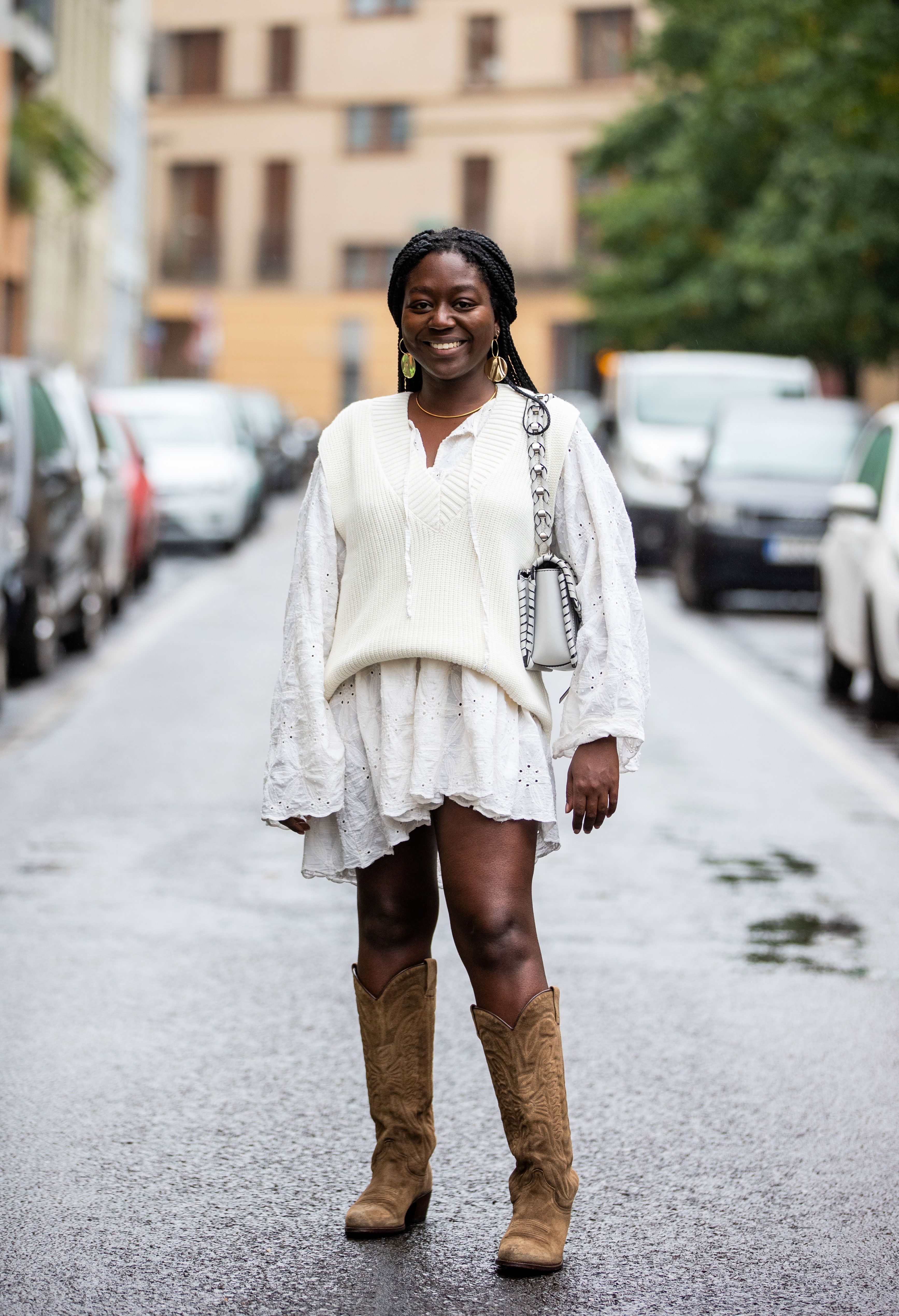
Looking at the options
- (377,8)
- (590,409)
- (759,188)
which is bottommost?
(590,409)

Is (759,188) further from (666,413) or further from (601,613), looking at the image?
(601,613)

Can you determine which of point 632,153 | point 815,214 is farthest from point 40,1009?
point 632,153

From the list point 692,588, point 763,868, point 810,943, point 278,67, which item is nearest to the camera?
point 810,943

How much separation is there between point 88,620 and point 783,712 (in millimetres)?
4796

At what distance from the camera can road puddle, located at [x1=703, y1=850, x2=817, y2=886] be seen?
801 cm

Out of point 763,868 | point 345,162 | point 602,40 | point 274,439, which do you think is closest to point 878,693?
point 763,868

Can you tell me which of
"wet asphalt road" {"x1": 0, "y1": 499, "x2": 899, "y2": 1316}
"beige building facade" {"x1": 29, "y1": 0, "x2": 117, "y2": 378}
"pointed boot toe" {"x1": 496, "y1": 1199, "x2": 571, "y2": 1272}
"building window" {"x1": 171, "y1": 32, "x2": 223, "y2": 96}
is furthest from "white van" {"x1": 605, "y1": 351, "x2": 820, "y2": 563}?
"building window" {"x1": 171, "y1": 32, "x2": 223, "y2": 96}

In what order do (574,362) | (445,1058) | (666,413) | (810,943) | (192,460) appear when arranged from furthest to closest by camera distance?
(574,362) → (192,460) → (666,413) → (810,943) → (445,1058)

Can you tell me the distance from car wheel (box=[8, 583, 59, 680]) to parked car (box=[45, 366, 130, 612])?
1560 mm

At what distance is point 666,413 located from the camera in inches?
979

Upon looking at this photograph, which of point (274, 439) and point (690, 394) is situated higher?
point (690, 394)

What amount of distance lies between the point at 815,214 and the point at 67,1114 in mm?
24524

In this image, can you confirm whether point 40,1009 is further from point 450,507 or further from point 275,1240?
point 450,507

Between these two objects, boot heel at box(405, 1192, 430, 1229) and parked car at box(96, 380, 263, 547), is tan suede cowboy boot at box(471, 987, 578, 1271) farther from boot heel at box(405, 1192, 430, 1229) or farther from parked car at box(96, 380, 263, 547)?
parked car at box(96, 380, 263, 547)
